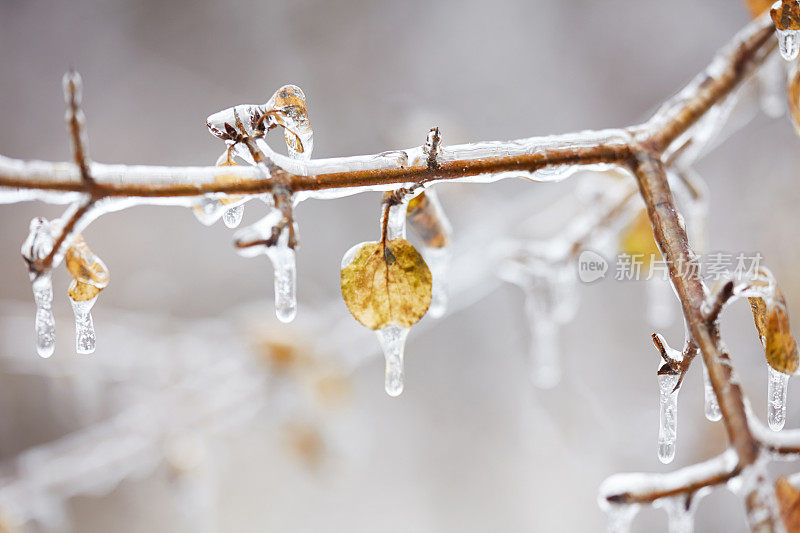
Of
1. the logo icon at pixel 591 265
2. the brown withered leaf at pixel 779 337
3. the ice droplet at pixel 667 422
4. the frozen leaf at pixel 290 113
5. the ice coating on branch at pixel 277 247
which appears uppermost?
the frozen leaf at pixel 290 113

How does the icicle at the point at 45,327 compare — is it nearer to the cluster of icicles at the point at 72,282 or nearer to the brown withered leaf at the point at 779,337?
the cluster of icicles at the point at 72,282

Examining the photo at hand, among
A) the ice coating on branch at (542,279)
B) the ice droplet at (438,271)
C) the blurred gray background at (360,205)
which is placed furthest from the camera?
the blurred gray background at (360,205)

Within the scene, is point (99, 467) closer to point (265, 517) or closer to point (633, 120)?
point (265, 517)

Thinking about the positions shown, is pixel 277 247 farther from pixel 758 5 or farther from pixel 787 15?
pixel 758 5

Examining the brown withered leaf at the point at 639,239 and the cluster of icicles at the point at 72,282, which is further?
the brown withered leaf at the point at 639,239

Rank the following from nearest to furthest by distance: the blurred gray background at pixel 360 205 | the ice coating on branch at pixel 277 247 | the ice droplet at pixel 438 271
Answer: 1. the ice coating on branch at pixel 277 247
2. the ice droplet at pixel 438 271
3. the blurred gray background at pixel 360 205

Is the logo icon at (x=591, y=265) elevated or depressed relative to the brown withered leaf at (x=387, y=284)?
elevated

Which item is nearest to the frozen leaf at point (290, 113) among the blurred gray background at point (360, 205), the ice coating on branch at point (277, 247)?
the ice coating on branch at point (277, 247)
